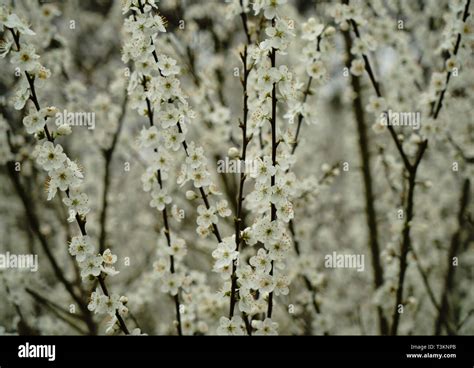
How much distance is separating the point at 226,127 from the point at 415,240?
195 centimetres

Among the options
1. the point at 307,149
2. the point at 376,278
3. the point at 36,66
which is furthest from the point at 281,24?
the point at 307,149

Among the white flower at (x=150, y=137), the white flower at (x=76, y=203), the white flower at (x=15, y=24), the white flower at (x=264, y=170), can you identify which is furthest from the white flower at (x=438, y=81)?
the white flower at (x=15, y=24)

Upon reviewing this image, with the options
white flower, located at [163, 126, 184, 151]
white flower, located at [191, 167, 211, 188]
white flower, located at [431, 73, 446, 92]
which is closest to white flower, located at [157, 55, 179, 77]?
white flower, located at [163, 126, 184, 151]

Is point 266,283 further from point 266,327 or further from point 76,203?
point 76,203

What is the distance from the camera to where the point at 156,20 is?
1957 mm

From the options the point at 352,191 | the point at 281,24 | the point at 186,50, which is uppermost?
the point at 186,50

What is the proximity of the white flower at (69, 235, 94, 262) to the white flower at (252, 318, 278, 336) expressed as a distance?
0.76m

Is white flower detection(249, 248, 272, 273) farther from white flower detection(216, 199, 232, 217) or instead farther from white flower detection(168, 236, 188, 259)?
white flower detection(168, 236, 188, 259)

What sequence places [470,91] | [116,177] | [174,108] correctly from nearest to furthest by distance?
[174,108] → [470,91] → [116,177]

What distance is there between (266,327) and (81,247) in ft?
2.70

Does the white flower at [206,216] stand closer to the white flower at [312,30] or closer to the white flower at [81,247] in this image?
the white flower at [81,247]

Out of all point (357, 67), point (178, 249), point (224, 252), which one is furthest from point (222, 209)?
point (357, 67)
